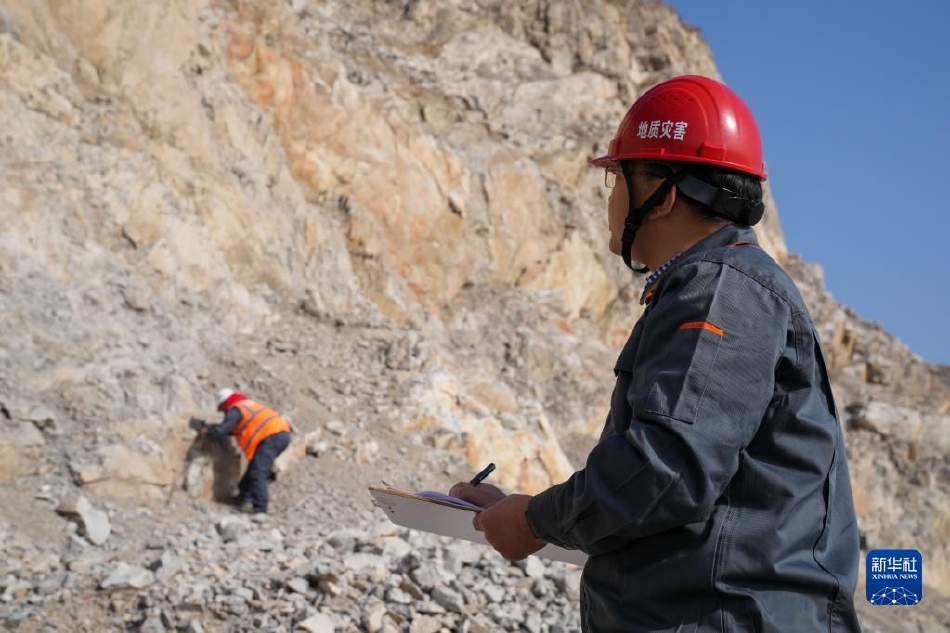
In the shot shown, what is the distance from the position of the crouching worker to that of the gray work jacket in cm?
586

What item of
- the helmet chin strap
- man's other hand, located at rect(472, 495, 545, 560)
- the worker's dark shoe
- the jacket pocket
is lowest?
the worker's dark shoe

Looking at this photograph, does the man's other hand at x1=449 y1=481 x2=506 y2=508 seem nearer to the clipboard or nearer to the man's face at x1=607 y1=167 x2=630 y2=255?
the clipboard

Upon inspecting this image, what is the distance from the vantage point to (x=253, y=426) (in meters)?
6.95

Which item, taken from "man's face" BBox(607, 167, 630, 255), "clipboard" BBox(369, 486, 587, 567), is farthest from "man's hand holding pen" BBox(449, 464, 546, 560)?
"man's face" BBox(607, 167, 630, 255)

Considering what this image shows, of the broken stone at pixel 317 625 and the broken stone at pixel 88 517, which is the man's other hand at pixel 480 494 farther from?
the broken stone at pixel 88 517

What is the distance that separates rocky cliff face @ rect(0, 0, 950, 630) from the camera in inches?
263

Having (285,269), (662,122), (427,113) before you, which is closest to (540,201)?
(427,113)

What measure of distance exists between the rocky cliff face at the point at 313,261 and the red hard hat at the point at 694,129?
339 cm

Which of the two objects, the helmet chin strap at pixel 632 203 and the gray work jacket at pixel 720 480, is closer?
the gray work jacket at pixel 720 480

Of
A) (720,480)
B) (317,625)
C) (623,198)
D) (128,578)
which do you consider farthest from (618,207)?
(128,578)

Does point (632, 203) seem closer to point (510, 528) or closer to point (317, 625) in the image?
point (510, 528)

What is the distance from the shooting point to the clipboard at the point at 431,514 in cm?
171

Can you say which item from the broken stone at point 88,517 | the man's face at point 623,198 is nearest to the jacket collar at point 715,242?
the man's face at point 623,198

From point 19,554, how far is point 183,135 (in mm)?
6004
